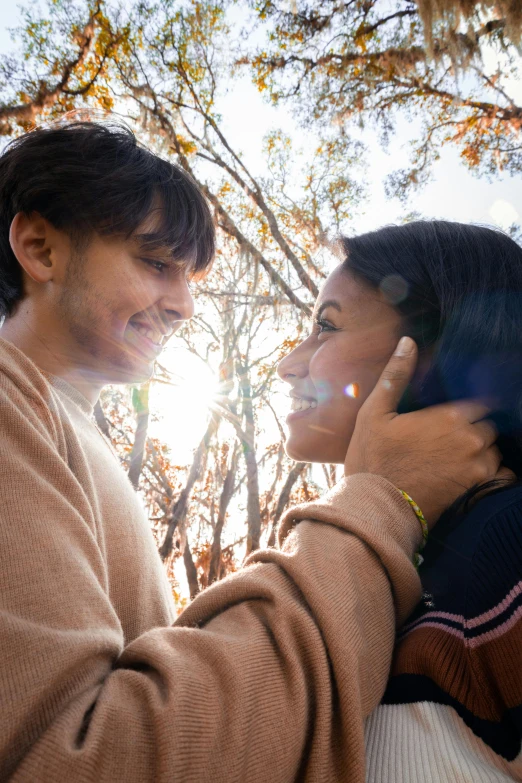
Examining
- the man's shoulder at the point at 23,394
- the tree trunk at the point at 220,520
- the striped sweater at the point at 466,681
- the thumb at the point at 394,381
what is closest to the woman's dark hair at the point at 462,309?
the thumb at the point at 394,381

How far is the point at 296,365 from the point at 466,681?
1245 millimetres

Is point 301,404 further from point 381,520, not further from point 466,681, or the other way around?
point 466,681

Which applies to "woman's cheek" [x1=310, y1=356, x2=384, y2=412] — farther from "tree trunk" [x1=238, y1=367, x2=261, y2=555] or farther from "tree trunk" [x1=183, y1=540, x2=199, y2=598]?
"tree trunk" [x1=183, y1=540, x2=199, y2=598]

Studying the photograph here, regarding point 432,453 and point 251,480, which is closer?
point 432,453

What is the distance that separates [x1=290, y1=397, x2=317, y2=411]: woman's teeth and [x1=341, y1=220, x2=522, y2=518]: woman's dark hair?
41cm

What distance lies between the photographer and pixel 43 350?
5.90 ft

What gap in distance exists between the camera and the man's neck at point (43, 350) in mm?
1780

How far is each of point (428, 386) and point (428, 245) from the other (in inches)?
24.0

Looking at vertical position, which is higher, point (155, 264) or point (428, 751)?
point (155, 264)

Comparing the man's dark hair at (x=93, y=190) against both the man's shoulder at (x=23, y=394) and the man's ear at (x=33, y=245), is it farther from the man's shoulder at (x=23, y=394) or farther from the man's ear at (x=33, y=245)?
the man's shoulder at (x=23, y=394)

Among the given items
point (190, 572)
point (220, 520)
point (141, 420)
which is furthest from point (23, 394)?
point (190, 572)

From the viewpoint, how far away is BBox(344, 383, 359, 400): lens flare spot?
5.22 feet

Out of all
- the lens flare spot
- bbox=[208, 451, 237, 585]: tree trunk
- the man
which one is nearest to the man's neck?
the man

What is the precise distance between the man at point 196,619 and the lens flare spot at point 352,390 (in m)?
0.24
